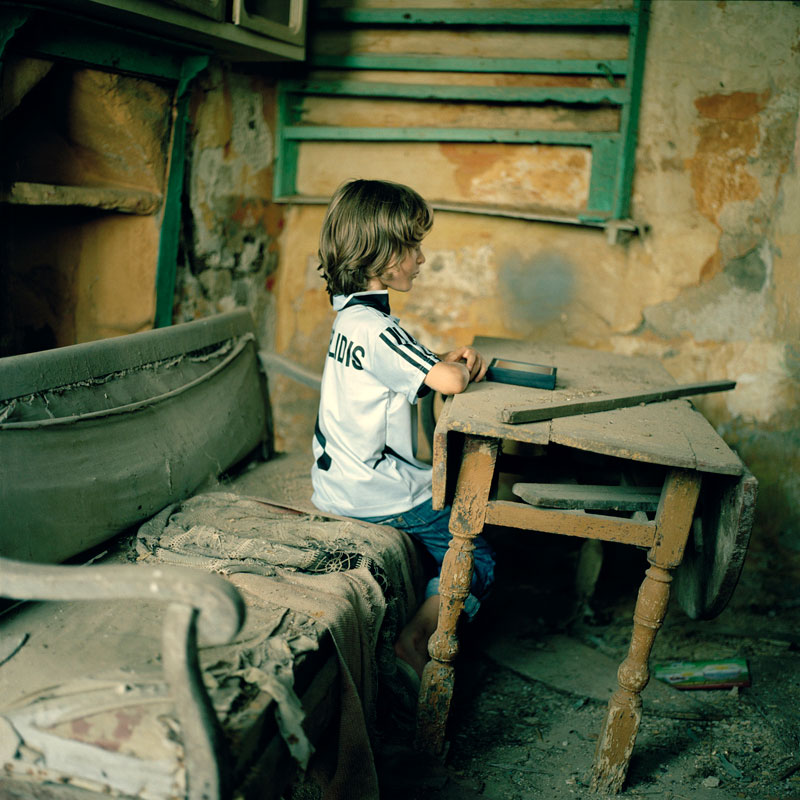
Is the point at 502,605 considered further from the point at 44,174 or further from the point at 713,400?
the point at 44,174

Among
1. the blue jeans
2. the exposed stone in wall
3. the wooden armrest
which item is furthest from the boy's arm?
the exposed stone in wall

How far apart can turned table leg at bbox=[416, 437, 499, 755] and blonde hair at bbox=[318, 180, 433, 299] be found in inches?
24.5

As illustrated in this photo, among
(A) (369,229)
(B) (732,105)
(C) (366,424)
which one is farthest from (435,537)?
(B) (732,105)

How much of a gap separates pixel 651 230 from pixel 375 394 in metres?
1.58

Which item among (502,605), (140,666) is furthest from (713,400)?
(140,666)

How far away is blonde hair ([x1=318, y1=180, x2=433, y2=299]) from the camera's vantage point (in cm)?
208

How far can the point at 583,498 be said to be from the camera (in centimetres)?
179

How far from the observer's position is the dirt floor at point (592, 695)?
200 cm

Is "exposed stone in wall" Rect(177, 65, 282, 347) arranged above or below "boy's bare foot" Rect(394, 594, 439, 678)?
above

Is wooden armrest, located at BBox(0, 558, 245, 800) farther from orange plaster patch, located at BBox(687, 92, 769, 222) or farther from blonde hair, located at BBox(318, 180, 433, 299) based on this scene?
orange plaster patch, located at BBox(687, 92, 769, 222)

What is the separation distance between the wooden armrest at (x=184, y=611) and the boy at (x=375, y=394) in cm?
87

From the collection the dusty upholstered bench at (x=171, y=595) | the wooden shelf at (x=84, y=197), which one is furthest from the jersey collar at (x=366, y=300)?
the wooden shelf at (x=84, y=197)

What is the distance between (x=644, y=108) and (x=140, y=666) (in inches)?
105

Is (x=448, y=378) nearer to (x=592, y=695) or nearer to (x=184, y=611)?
(x=184, y=611)
